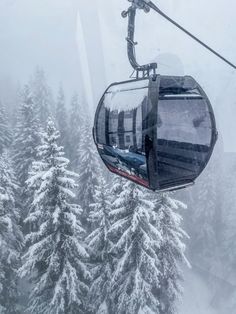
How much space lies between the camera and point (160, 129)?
5.44 meters

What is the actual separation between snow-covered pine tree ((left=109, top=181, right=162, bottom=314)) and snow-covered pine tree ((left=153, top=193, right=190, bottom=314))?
0.90 m

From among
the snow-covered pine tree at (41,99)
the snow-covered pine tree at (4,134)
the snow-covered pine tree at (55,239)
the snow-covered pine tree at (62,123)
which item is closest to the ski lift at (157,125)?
the snow-covered pine tree at (55,239)

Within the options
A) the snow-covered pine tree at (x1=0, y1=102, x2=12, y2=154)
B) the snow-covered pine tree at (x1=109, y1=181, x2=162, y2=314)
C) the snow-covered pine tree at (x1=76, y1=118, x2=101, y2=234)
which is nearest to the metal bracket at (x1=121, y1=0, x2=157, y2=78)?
the snow-covered pine tree at (x1=109, y1=181, x2=162, y2=314)

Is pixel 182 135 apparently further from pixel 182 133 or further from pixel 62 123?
pixel 62 123

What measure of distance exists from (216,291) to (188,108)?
131 ft

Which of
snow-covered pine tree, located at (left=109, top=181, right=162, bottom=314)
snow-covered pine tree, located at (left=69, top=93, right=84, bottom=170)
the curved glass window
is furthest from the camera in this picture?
snow-covered pine tree, located at (left=69, top=93, right=84, bottom=170)

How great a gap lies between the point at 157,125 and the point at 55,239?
44.7 feet

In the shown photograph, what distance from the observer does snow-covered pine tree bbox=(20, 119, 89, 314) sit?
17047 millimetres

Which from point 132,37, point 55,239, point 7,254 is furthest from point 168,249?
point 132,37

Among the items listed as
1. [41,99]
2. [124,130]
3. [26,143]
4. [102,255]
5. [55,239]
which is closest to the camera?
[124,130]

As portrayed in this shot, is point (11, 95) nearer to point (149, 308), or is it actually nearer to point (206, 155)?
point (149, 308)

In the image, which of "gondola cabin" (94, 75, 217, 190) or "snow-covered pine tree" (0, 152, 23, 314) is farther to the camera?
"snow-covered pine tree" (0, 152, 23, 314)

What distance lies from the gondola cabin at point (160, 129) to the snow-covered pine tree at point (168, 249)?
1288cm

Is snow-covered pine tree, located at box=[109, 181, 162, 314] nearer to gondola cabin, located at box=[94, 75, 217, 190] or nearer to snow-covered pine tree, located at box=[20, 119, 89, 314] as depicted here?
snow-covered pine tree, located at box=[20, 119, 89, 314]
